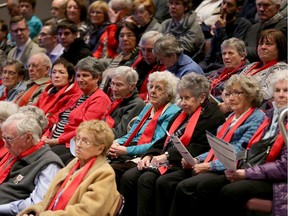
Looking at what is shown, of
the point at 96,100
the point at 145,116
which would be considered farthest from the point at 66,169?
the point at 96,100

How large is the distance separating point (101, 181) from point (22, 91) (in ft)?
10.7

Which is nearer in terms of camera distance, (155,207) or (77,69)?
(155,207)

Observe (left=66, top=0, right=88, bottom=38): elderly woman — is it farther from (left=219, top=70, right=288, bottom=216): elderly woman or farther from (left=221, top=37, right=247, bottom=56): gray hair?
(left=219, top=70, right=288, bottom=216): elderly woman

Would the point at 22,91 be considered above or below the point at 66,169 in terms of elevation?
below

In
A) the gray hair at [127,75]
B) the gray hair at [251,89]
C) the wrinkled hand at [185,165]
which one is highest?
the gray hair at [251,89]

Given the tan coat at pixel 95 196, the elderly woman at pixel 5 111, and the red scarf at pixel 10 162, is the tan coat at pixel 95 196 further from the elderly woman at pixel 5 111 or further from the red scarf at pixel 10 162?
the elderly woman at pixel 5 111

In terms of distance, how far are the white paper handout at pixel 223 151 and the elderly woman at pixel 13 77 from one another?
10.8 ft

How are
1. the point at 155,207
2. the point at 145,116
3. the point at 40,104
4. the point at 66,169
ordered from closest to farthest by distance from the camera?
the point at 66,169 → the point at 155,207 → the point at 145,116 → the point at 40,104

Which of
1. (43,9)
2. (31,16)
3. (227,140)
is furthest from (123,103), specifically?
(43,9)

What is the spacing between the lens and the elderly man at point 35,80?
8.16 meters

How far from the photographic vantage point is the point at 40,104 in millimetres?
7863

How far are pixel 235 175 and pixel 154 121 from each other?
1114mm

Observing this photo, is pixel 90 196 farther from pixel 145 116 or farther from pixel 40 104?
pixel 40 104

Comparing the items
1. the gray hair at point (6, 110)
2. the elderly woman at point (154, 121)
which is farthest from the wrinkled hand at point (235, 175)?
the gray hair at point (6, 110)
